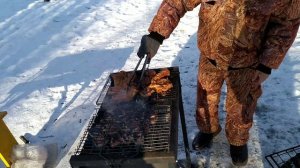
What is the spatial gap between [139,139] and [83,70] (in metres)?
4.29

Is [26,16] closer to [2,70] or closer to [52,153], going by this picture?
[2,70]

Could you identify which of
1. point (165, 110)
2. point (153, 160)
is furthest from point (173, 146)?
point (165, 110)

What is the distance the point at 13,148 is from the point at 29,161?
0.28 m

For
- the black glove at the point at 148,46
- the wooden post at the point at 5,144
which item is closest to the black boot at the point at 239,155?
the black glove at the point at 148,46

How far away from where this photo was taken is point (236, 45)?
10.1ft

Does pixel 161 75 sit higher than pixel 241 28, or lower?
lower

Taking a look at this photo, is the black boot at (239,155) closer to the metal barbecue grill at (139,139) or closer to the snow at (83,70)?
the snow at (83,70)

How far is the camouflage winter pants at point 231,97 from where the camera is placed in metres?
3.29

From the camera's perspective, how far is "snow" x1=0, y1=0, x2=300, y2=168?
4512mm

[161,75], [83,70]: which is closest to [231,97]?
[161,75]

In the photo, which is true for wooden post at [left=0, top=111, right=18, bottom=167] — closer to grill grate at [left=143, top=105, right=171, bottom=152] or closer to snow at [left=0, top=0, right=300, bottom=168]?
snow at [left=0, top=0, right=300, bottom=168]

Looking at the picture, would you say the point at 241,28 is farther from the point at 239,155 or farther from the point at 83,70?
the point at 83,70

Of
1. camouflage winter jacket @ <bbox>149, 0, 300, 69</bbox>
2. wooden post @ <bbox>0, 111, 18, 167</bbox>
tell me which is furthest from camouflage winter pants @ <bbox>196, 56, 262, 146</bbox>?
wooden post @ <bbox>0, 111, 18, 167</bbox>

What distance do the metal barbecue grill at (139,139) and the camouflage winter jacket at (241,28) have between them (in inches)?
24.5
